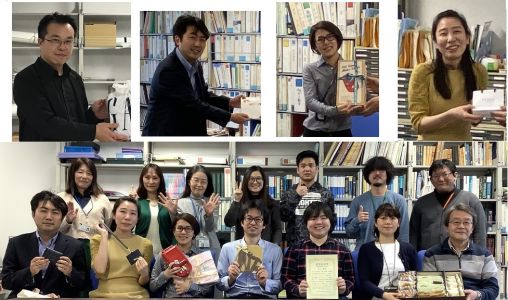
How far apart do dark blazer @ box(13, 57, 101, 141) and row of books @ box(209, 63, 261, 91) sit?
925 mm

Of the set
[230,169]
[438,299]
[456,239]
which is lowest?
[438,299]

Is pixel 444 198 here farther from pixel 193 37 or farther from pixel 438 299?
pixel 193 37

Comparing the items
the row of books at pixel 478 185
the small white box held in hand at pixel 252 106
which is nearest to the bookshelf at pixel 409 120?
the row of books at pixel 478 185

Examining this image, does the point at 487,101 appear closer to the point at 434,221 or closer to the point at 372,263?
the point at 434,221

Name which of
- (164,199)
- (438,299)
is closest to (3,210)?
(164,199)

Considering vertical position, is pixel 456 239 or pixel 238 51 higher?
pixel 238 51

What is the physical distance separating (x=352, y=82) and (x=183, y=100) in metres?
1.20

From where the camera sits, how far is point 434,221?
21.2ft

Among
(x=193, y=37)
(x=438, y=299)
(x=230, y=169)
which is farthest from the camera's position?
(x=230, y=169)

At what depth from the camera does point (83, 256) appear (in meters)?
6.31

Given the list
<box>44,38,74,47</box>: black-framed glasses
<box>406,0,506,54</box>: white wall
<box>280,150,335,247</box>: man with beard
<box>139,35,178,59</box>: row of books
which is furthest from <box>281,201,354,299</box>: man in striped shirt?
<box>44,38,74,47</box>: black-framed glasses

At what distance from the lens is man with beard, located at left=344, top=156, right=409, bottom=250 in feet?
21.2

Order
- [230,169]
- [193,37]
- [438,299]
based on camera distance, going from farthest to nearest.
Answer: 1. [230,169]
2. [193,37]
3. [438,299]

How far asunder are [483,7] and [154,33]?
2298mm
